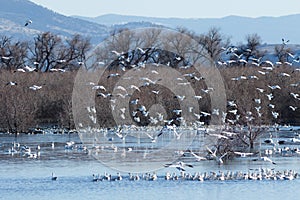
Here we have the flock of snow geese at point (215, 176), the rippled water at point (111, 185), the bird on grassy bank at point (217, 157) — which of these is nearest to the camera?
the rippled water at point (111, 185)

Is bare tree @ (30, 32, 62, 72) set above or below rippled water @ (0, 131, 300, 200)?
above

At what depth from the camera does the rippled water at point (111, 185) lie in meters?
20.6

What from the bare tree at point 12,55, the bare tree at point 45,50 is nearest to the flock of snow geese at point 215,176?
the bare tree at point 12,55

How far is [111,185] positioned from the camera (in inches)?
876

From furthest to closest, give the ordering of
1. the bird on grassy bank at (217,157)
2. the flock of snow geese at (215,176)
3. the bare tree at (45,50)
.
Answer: the bare tree at (45,50)
the bird on grassy bank at (217,157)
the flock of snow geese at (215,176)

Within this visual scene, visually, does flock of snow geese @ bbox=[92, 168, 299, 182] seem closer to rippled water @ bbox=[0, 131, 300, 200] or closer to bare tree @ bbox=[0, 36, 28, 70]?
rippled water @ bbox=[0, 131, 300, 200]

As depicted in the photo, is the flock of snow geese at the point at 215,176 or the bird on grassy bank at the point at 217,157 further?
the bird on grassy bank at the point at 217,157

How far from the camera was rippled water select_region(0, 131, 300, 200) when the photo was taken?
811 inches

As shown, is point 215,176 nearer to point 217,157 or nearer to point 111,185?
point 111,185

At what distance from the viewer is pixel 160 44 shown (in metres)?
69.0

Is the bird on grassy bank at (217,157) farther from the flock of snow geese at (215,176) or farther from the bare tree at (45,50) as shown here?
the bare tree at (45,50)

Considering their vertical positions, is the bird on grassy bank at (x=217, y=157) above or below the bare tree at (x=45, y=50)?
below

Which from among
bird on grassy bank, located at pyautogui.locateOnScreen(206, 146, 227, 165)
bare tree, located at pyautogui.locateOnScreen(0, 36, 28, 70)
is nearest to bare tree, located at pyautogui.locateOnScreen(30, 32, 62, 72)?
bare tree, located at pyautogui.locateOnScreen(0, 36, 28, 70)

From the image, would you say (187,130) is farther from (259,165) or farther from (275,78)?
(259,165)
